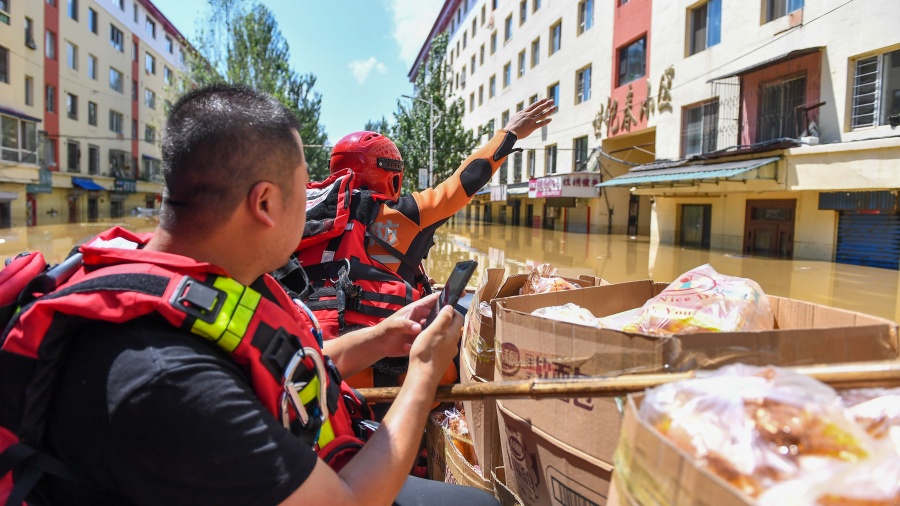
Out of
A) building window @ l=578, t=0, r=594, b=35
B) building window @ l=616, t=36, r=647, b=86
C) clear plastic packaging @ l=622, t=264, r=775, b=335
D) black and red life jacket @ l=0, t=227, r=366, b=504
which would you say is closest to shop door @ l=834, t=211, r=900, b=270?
building window @ l=616, t=36, r=647, b=86

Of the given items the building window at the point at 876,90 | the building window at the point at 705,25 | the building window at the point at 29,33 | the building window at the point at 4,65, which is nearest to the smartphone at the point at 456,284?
the building window at the point at 876,90

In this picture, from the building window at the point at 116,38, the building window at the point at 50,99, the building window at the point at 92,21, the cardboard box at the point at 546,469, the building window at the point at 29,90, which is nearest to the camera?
the cardboard box at the point at 546,469

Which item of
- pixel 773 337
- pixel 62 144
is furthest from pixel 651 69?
pixel 62 144

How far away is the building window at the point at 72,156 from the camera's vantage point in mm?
30000

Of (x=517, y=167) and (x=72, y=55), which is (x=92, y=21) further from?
(x=517, y=167)

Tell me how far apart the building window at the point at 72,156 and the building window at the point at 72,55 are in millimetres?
4272

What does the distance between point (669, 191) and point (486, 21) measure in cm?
2270

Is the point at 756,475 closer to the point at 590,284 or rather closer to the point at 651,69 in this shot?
the point at 590,284

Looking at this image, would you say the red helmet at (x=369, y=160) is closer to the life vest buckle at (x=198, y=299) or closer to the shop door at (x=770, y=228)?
the life vest buckle at (x=198, y=299)

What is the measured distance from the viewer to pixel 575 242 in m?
18.9

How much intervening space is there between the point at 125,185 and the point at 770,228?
37544mm

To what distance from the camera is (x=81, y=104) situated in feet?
102

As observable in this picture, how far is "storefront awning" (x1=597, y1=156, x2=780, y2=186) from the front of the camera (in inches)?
531

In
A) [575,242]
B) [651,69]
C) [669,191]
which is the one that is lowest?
[575,242]
